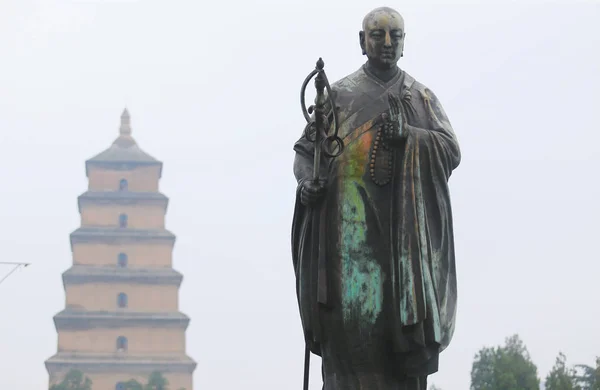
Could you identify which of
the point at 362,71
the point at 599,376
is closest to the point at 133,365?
the point at 599,376

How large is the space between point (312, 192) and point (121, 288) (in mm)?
85276

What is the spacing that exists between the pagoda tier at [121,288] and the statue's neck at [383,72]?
81.2m

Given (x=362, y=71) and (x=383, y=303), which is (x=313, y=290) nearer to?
(x=383, y=303)

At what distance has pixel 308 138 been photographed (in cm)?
742

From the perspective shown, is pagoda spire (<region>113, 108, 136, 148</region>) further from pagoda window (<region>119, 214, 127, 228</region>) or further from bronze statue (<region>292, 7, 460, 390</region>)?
bronze statue (<region>292, 7, 460, 390</region>)

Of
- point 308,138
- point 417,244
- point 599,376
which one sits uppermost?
point 599,376

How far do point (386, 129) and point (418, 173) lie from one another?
24 centimetres

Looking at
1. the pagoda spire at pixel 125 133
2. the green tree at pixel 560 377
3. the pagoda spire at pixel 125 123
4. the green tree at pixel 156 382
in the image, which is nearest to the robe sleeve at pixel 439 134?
the green tree at pixel 560 377

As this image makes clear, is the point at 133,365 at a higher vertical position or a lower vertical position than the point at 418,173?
higher

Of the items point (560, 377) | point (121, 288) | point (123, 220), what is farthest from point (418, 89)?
point (123, 220)

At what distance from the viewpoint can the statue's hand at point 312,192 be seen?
7.24 m

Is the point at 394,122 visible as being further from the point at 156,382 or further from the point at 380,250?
the point at 156,382

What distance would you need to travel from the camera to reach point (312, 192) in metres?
7.24

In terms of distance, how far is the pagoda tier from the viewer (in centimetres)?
8881
